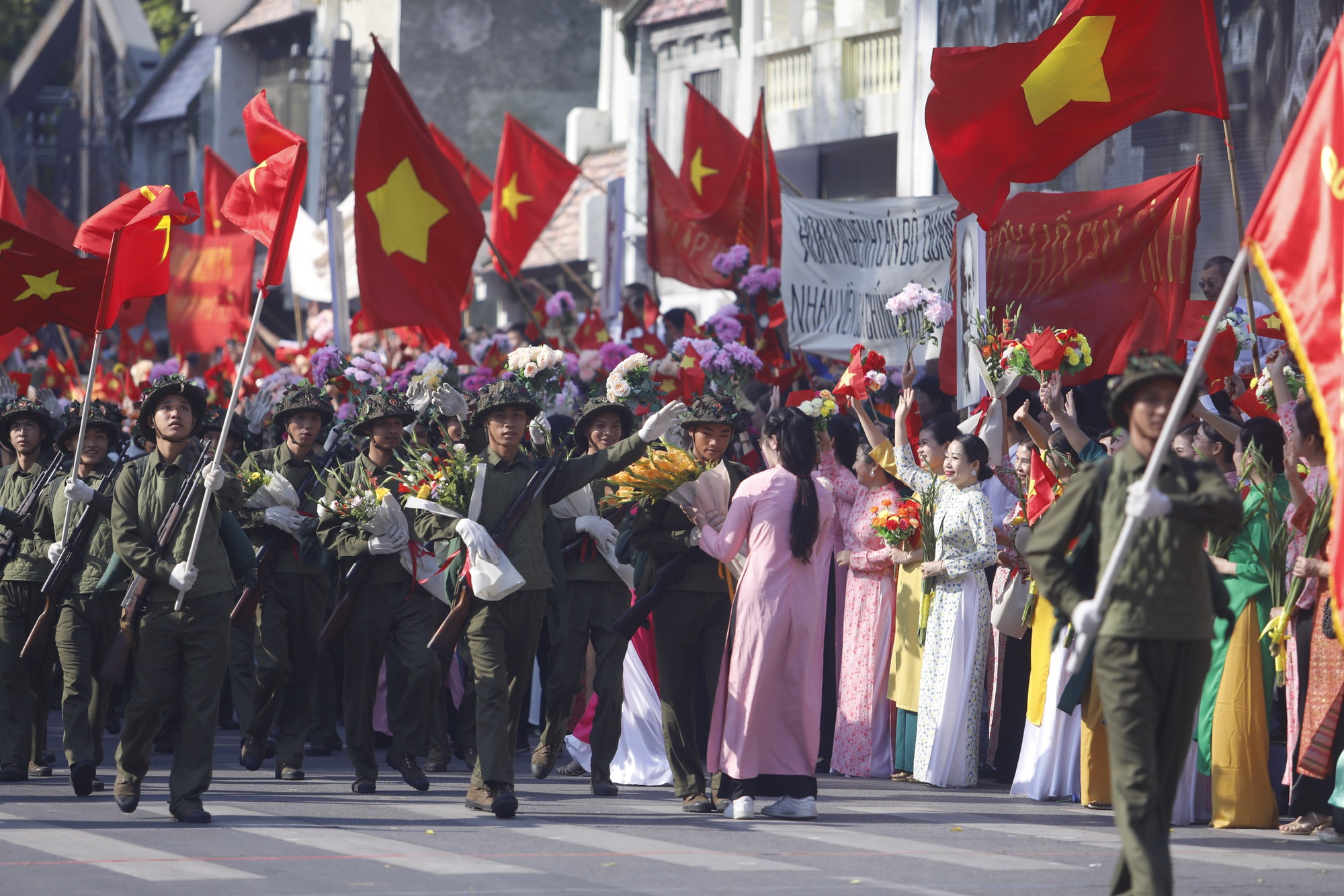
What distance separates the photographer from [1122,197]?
11.1m

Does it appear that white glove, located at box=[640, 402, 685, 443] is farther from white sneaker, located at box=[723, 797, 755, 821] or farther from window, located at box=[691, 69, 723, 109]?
window, located at box=[691, 69, 723, 109]

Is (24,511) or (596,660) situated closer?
(596,660)

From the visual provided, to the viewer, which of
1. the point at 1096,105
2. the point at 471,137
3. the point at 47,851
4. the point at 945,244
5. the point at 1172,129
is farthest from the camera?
the point at 471,137

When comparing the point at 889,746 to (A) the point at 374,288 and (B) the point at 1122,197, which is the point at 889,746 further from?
(A) the point at 374,288

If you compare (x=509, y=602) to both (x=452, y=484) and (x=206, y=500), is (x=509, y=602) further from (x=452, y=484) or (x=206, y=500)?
(x=206, y=500)

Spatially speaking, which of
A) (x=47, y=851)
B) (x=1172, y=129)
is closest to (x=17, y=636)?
(x=47, y=851)

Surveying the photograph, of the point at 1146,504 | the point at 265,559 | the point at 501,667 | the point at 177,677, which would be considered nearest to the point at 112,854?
the point at 177,677

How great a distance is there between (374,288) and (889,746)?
5029 mm

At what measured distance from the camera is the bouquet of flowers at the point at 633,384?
1062 cm

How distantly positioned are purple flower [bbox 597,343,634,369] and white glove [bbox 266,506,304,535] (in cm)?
358

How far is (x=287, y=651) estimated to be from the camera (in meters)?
11.2

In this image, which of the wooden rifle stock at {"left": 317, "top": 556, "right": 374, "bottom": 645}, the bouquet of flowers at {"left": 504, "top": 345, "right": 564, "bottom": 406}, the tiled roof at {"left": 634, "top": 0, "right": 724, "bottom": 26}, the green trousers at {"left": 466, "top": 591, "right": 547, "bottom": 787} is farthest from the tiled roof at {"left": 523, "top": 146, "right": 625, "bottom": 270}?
the green trousers at {"left": 466, "top": 591, "right": 547, "bottom": 787}

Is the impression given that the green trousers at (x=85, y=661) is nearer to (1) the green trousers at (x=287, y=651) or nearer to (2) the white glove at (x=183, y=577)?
(1) the green trousers at (x=287, y=651)

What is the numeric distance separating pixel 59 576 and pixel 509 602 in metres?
2.63
